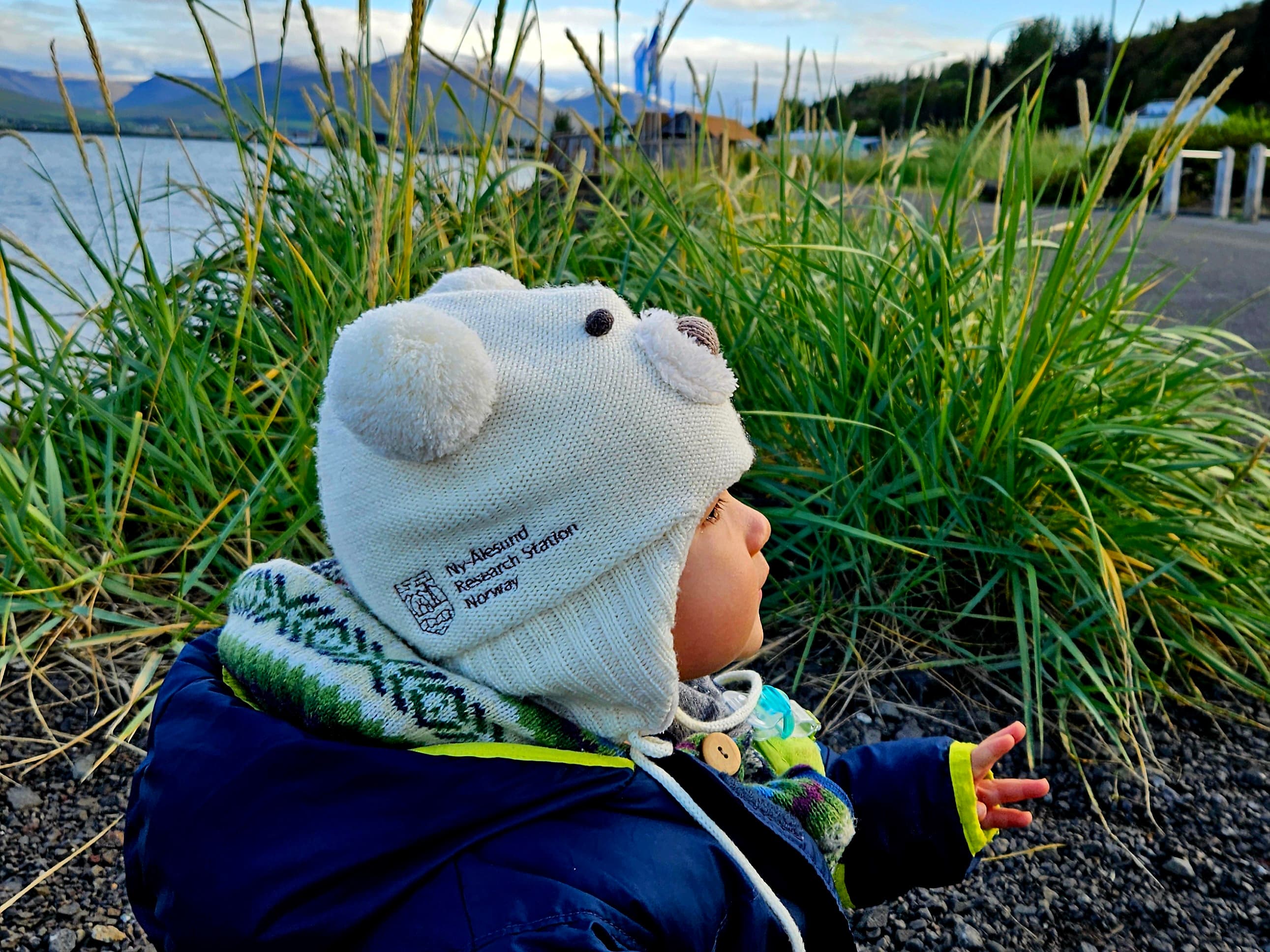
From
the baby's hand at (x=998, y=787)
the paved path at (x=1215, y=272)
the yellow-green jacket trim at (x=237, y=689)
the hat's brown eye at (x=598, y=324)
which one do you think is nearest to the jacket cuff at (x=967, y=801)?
the baby's hand at (x=998, y=787)

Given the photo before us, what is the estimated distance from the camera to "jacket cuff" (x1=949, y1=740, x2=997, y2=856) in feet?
5.20

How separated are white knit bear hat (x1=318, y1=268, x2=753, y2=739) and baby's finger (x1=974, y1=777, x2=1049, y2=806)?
1.99 feet

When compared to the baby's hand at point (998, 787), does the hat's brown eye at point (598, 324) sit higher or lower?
higher

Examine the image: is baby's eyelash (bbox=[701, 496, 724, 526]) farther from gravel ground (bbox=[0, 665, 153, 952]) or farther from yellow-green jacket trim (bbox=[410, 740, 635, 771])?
gravel ground (bbox=[0, 665, 153, 952])

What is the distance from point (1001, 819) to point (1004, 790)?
0.18 feet

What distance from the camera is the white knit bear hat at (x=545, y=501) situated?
1.17 metres

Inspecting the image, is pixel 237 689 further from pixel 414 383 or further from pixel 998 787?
pixel 998 787

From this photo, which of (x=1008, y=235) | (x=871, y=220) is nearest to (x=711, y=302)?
(x=1008, y=235)

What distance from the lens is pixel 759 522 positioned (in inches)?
55.8

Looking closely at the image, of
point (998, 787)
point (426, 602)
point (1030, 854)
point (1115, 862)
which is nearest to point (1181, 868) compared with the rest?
point (1115, 862)

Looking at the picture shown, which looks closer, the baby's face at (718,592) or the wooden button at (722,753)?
the baby's face at (718,592)

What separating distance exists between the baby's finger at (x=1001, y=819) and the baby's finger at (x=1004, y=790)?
0.01 m

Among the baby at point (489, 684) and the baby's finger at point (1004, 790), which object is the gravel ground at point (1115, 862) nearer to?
the baby's finger at point (1004, 790)

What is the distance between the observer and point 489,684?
1234mm
